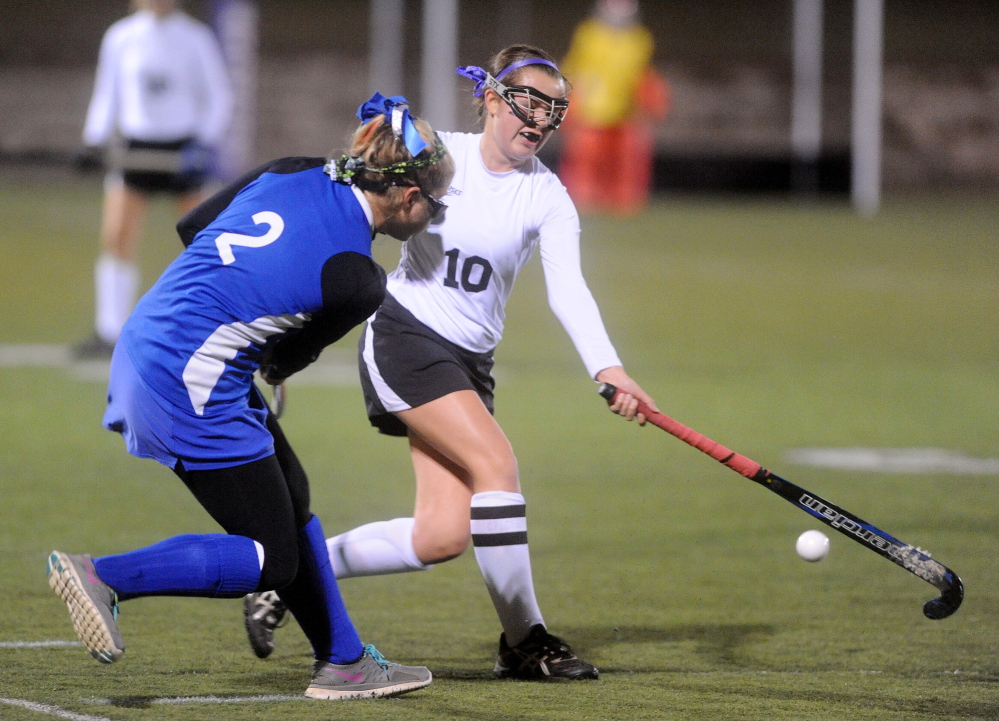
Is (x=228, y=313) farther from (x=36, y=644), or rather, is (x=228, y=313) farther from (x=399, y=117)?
(x=36, y=644)

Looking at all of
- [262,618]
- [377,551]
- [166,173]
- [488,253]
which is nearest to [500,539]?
[377,551]

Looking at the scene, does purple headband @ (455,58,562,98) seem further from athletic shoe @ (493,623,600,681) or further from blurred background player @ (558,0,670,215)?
blurred background player @ (558,0,670,215)

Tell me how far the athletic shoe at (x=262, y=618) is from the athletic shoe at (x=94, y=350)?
5.66m

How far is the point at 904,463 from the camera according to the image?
7035 millimetres

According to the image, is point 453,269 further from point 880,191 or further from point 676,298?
point 880,191

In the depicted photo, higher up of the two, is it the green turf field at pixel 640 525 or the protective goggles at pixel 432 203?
the protective goggles at pixel 432 203

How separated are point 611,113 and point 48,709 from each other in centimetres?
1561

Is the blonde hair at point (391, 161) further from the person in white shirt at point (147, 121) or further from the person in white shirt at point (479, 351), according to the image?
the person in white shirt at point (147, 121)

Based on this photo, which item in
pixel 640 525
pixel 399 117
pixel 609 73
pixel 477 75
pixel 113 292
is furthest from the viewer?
pixel 609 73

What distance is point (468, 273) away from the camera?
4191 mm

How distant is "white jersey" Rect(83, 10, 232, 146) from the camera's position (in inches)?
384

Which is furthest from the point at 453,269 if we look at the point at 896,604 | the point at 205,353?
the point at 896,604

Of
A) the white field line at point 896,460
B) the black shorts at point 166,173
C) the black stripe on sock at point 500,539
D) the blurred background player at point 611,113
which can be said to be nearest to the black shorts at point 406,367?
the black stripe on sock at point 500,539

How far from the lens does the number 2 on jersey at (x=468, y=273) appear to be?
4.18 m
